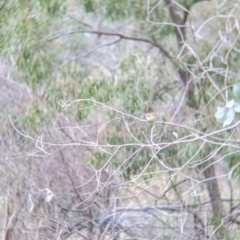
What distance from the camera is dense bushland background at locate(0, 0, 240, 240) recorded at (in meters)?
6.61

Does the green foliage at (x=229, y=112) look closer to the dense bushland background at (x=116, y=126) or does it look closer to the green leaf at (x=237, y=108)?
the green leaf at (x=237, y=108)

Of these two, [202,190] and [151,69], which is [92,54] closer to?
[151,69]

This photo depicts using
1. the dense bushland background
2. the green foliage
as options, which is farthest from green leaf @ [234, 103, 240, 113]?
the dense bushland background

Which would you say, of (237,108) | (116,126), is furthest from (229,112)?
(116,126)

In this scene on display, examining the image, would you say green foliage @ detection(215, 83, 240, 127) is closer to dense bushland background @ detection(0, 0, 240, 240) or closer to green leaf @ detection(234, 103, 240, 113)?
green leaf @ detection(234, 103, 240, 113)

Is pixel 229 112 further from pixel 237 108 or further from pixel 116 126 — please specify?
pixel 116 126

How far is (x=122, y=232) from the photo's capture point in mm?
6652

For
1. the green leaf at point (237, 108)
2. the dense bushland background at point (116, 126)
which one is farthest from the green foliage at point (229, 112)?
the dense bushland background at point (116, 126)

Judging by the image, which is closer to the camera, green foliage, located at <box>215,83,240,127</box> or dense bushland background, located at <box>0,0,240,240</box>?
green foliage, located at <box>215,83,240,127</box>

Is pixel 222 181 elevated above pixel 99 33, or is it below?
below

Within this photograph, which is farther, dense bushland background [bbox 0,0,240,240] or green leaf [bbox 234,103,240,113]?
dense bushland background [bbox 0,0,240,240]

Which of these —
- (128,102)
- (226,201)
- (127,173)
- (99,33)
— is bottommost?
(226,201)

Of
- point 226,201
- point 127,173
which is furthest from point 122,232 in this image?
point 226,201

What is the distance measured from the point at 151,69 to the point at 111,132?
931mm
